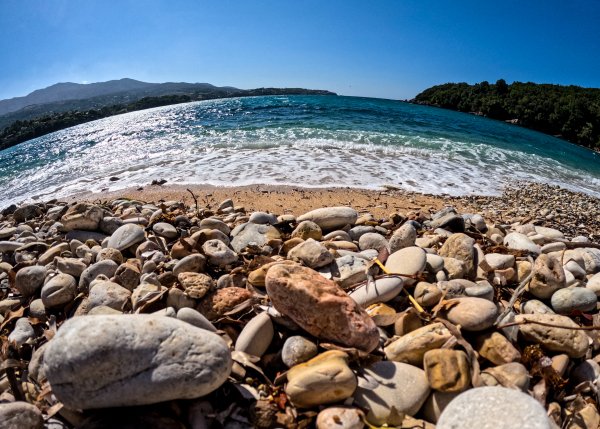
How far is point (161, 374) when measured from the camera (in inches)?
45.4

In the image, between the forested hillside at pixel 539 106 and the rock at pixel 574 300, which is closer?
the rock at pixel 574 300

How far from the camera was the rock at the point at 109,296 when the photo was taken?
6.01 ft

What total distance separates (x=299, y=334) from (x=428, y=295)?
86 centimetres

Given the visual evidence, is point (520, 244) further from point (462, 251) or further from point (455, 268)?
point (455, 268)

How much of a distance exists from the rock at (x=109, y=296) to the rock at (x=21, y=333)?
15.1 inches

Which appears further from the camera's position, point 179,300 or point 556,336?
point 179,300

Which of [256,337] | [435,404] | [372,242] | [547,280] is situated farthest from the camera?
[372,242]

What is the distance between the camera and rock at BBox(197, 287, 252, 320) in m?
1.80

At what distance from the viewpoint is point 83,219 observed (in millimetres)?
3047

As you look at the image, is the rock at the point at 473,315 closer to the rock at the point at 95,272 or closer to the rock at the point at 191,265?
the rock at the point at 191,265

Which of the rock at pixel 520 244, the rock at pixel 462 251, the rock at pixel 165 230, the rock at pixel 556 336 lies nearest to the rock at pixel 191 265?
the rock at pixel 165 230

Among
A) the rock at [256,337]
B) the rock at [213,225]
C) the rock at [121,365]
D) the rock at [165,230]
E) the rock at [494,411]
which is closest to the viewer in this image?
the rock at [494,411]

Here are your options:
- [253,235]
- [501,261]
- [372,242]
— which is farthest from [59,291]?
[501,261]

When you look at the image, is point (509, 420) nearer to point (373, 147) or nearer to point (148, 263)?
point (148, 263)
